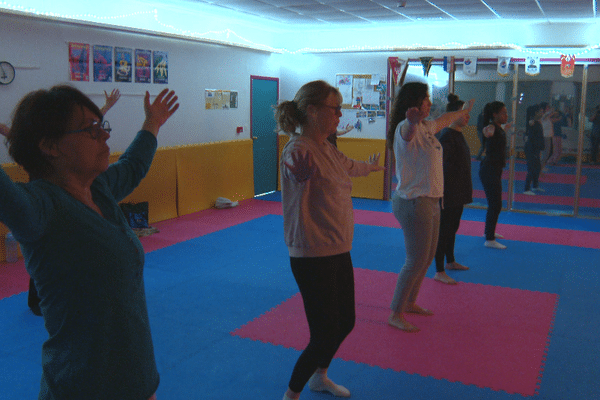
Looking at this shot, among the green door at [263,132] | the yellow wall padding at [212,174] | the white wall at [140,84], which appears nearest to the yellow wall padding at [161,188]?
the yellow wall padding at [212,174]

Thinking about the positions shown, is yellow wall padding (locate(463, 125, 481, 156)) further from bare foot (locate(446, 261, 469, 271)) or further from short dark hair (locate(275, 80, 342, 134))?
short dark hair (locate(275, 80, 342, 134))

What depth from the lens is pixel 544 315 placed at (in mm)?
4246

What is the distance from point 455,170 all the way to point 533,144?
459 centimetres

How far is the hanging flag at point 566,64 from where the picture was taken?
321 inches

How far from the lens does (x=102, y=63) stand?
6.74m

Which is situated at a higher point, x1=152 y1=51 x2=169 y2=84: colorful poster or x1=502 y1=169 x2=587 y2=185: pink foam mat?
x1=152 y1=51 x2=169 y2=84: colorful poster

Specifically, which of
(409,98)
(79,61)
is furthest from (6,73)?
(409,98)


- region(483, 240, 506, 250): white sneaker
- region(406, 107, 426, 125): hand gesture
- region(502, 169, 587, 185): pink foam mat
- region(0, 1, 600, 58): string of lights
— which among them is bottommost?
region(483, 240, 506, 250): white sneaker

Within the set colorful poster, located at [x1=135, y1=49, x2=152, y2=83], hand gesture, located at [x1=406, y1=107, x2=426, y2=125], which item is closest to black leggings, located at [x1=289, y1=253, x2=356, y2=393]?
hand gesture, located at [x1=406, y1=107, x2=426, y2=125]

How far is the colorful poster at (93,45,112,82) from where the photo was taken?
666 cm

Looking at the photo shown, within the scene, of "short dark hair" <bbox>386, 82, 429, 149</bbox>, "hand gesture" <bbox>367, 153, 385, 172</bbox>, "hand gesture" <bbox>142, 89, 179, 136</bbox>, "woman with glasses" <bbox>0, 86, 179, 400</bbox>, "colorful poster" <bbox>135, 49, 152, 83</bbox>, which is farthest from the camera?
"colorful poster" <bbox>135, 49, 152, 83</bbox>

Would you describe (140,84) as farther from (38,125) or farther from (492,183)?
(38,125)

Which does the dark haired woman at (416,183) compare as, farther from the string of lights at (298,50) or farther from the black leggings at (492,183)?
the string of lights at (298,50)

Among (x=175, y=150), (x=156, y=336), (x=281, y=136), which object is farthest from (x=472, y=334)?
(x=281, y=136)
